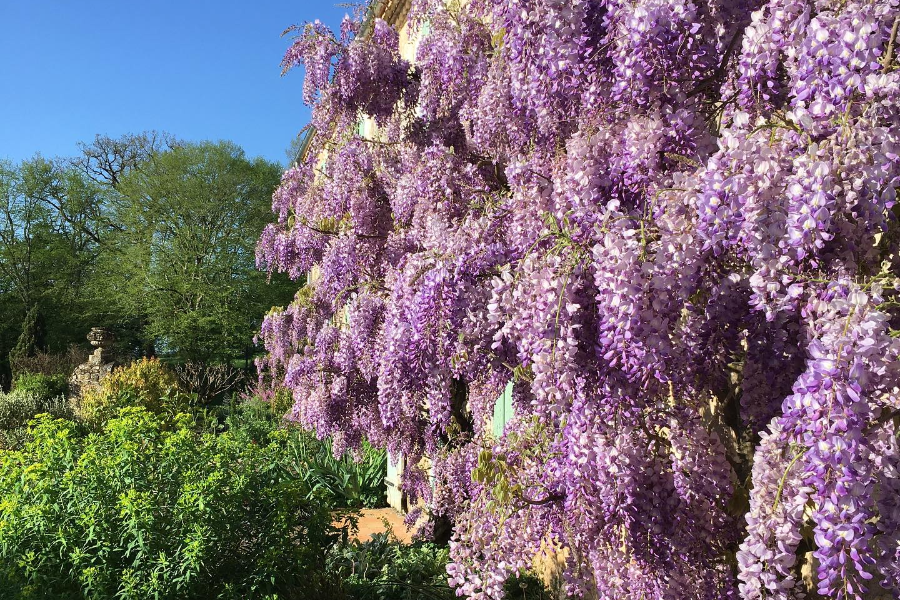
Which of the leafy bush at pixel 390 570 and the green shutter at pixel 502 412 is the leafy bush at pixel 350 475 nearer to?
the leafy bush at pixel 390 570

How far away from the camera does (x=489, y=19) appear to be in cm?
445

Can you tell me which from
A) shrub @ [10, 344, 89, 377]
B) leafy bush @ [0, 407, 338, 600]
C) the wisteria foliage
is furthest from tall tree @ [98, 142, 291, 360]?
the wisteria foliage

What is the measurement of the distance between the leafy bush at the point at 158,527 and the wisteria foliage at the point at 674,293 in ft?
3.04

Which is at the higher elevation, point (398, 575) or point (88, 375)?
point (88, 375)

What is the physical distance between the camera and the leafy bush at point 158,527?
127 inches

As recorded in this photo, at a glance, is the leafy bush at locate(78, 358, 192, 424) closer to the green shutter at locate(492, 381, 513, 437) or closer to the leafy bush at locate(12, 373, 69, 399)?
the leafy bush at locate(12, 373, 69, 399)

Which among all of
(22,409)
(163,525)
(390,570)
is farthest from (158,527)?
(22,409)

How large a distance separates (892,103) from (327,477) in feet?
25.7

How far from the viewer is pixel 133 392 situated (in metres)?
11.3

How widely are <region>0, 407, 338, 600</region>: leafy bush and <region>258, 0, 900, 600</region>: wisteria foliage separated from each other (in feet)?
3.04

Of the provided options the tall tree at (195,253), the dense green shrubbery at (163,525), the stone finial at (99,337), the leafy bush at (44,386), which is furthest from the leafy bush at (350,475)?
the stone finial at (99,337)

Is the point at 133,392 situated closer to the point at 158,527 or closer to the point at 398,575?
the point at 398,575

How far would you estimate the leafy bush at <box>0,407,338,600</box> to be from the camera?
127 inches

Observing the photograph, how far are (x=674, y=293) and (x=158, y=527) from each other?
9.60 feet
